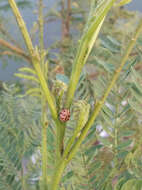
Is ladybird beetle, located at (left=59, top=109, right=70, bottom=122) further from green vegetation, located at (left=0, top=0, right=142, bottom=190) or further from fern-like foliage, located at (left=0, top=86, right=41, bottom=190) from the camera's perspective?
fern-like foliage, located at (left=0, top=86, right=41, bottom=190)

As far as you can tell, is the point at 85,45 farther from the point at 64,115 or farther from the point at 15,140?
the point at 15,140

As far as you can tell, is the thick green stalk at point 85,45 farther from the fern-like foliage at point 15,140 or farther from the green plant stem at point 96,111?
the fern-like foliage at point 15,140

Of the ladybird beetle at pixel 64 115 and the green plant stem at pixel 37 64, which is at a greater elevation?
the green plant stem at pixel 37 64

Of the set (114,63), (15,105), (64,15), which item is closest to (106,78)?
(114,63)

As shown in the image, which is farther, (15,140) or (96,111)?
(15,140)

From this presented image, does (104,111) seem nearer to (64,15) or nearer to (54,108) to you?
(54,108)

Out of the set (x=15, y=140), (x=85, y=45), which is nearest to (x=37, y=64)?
(x=85, y=45)

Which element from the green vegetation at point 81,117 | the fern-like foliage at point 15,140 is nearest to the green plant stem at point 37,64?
the green vegetation at point 81,117

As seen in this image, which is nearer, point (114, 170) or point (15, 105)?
point (114, 170)
